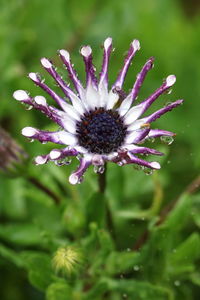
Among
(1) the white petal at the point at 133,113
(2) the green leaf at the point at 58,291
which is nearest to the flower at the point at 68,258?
(2) the green leaf at the point at 58,291

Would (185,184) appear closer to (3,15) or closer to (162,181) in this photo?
(162,181)

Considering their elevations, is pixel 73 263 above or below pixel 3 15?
below

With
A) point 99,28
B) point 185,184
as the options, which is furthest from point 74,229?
point 99,28

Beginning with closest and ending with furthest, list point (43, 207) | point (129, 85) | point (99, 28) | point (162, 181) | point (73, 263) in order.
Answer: point (73, 263), point (162, 181), point (43, 207), point (129, 85), point (99, 28)

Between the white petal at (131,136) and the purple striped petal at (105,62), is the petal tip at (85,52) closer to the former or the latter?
the purple striped petal at (105,62)

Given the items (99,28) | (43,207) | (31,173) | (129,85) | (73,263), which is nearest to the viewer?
(73,263)

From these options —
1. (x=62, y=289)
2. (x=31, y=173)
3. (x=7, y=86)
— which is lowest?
(x=62, y=289)

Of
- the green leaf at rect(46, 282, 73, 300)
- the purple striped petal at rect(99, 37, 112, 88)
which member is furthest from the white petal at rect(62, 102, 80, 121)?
the green leaf at rect(46, 282, 73, 300)

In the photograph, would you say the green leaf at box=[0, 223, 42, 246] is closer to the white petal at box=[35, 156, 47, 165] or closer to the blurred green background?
the blurred green background
